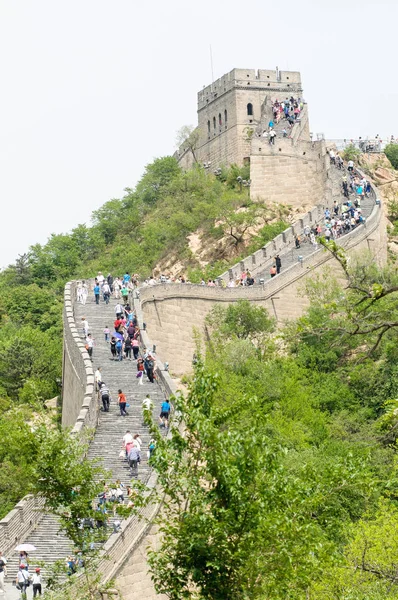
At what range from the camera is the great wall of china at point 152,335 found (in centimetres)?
2894

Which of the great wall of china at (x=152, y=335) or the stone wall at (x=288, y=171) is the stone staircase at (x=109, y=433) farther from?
the stone wall at (x=288, y=171)

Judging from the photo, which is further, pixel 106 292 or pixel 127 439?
pixel 106 292

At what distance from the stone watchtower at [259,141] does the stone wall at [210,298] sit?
24.7 ft

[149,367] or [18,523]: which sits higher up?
[149,367]

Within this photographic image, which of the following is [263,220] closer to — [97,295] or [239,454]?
[97,295]

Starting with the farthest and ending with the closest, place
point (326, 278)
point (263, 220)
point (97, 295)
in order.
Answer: point (263, 220), point (326, 278), point (97, 295)

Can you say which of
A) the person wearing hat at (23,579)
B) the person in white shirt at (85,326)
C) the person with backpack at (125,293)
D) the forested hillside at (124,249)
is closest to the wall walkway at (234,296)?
the person with backpack at (125,293)

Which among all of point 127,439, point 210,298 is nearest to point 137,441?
point 127,439

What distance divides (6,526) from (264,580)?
9.37 metres

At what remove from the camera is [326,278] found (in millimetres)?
52219

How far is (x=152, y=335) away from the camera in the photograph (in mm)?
47188

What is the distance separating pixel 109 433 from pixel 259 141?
32.4 metres

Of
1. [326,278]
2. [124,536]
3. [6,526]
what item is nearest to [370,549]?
[124,536]

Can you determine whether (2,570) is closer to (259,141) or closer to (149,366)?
(149,366)
